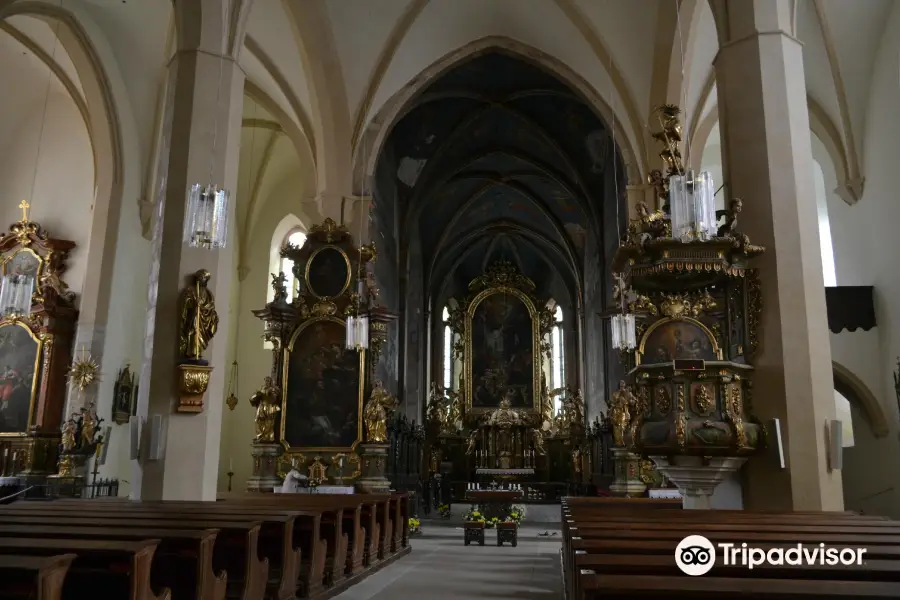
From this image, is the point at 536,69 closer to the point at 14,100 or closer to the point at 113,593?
the point at 14,100

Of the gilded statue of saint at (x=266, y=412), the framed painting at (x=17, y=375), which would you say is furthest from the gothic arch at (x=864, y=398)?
the framed painting at (x=17, y=375)

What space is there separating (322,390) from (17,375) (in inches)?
259

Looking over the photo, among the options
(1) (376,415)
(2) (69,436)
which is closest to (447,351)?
(1) (376,415)

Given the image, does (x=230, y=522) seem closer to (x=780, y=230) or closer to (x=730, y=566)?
(x=730, y=566)

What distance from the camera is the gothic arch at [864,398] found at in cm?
1328

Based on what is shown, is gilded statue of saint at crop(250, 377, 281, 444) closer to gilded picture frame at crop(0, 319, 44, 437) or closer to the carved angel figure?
gilded picture frame at crop(0, 319, 44, 437)

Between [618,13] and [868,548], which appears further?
Result: [618,13]

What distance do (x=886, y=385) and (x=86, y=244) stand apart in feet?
53.7

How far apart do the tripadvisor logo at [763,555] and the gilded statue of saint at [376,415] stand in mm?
10951

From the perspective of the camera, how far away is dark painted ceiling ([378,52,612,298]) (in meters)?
18.7

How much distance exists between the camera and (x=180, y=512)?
5.65 metres

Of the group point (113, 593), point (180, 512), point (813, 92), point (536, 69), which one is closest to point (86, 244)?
point (536, 69)

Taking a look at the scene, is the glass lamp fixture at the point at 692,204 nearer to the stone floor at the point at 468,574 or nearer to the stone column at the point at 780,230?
the stone column at the point at 780,230

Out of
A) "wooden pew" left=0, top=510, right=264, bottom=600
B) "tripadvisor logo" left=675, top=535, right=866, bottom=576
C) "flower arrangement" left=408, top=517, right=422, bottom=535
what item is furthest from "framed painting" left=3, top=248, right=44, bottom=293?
"tripadvisor logo" left=675, top=535, right=866, bottom=576
